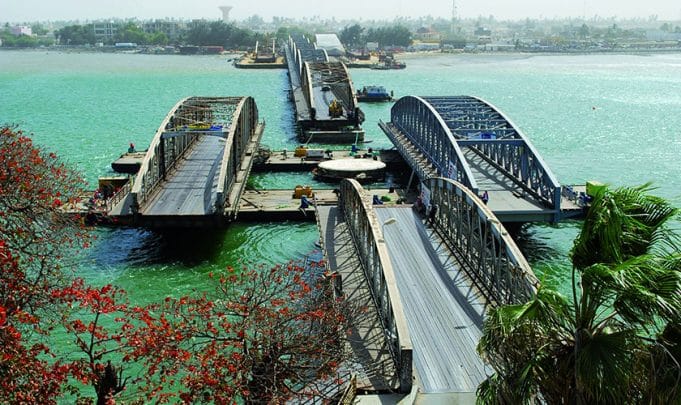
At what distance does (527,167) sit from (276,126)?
53435 mm

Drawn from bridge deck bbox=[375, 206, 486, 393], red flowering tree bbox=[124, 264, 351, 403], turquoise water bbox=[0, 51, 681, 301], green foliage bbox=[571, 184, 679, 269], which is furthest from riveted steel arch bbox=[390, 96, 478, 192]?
green foliage bbox=[571, 184, 679, 269]

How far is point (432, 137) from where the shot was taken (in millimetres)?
57062

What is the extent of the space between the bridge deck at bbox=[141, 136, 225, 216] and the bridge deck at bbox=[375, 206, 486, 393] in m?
12.0

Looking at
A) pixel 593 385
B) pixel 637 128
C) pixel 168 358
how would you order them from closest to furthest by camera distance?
pixel 593 385 → pixel 168 358 → pixel 637 128

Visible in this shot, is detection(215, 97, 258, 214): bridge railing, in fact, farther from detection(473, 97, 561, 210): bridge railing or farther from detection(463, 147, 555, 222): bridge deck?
detection(473, 97, 561, 210): bridge railing

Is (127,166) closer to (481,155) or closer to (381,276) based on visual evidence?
(481,155)

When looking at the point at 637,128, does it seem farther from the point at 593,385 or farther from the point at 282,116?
the point at 593,385

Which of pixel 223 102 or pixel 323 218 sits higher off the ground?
pixel 223 102

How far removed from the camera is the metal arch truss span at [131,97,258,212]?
45.1m

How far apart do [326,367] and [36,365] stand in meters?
7.02

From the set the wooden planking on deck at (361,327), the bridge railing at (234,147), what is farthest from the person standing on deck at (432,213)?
the bridge railing at (234,147)

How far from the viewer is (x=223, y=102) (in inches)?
2564

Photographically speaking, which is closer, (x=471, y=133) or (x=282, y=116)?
(x=471, y=133)

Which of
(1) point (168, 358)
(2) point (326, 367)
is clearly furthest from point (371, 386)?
(1) point (168, 358)
